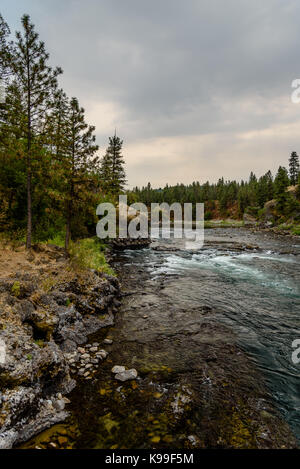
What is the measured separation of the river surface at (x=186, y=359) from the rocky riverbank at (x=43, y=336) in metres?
0.57

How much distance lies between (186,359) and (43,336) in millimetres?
4459

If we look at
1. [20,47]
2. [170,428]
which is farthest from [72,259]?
[20,47]

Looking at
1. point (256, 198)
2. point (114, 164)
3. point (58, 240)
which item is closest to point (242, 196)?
point (256, 198)

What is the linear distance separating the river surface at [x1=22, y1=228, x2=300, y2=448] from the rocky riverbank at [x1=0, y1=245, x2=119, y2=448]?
1.86 ft

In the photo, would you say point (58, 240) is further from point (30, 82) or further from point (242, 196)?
point (242, 196)

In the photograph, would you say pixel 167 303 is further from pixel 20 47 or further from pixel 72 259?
pixel 20 47

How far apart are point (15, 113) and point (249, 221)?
273 ft

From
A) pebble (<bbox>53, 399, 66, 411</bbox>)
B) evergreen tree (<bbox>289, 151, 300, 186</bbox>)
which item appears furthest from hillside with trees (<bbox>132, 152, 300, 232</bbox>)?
pebble (<bbox>53, 399, 66, 411</bbox>)

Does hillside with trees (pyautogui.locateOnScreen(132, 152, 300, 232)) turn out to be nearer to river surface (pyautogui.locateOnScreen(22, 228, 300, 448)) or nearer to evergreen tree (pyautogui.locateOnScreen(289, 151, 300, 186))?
evergreen tree (pyautogui.locateOnScreen(289, 151, 300, 186))

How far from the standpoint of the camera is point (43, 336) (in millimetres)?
6754

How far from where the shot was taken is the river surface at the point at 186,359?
184 inches

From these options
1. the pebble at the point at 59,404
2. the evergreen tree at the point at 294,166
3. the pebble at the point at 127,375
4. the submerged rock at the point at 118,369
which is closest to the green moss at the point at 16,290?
the pebble at the point at 59,404

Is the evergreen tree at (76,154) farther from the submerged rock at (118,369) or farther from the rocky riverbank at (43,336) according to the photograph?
the submerged rock at (118,369)
